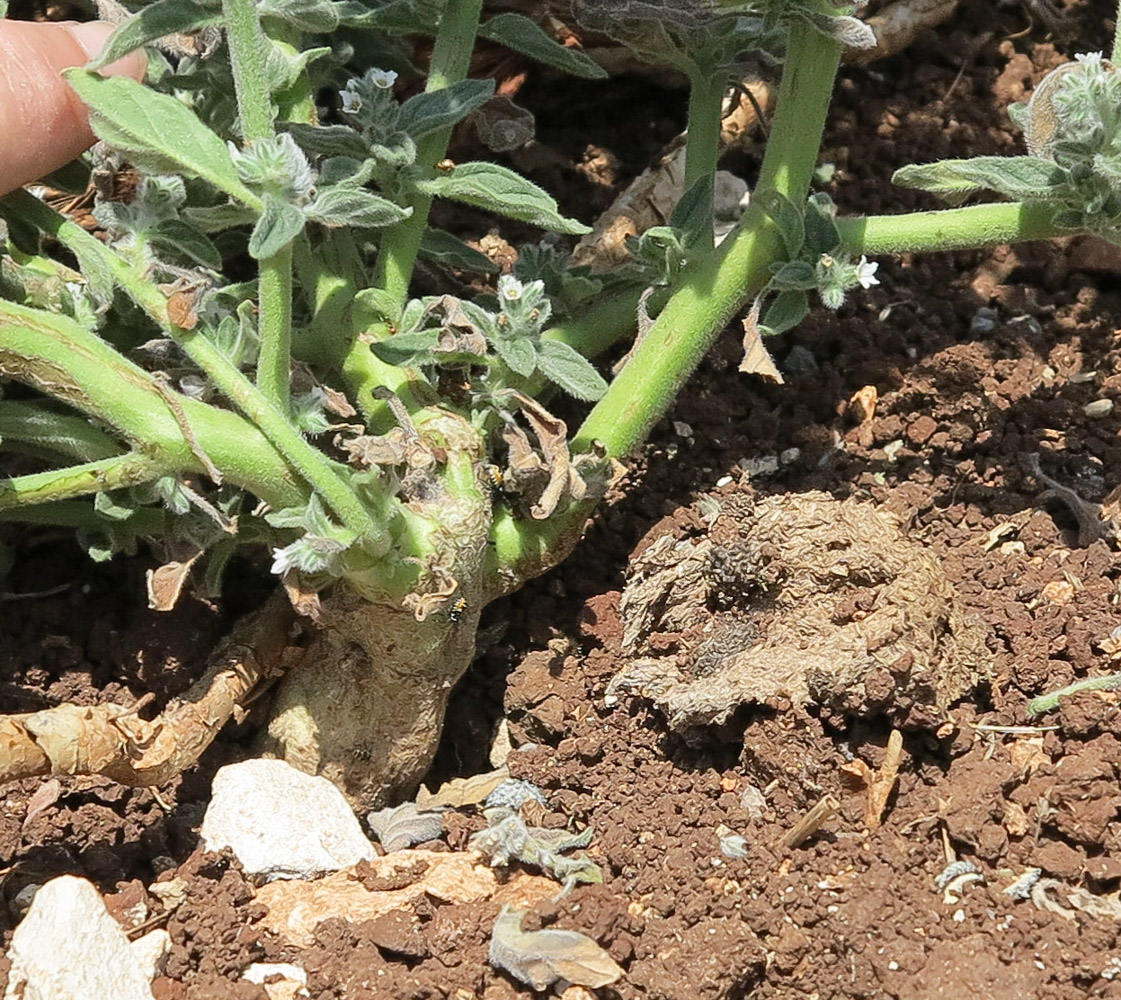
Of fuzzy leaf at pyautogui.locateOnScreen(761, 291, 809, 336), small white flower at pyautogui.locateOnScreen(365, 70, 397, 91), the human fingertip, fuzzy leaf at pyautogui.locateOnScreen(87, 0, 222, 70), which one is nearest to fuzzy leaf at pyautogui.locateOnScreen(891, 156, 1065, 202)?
fuzzy leaf at pyautogui.locateOnScreen(761, 291, 809, 336)

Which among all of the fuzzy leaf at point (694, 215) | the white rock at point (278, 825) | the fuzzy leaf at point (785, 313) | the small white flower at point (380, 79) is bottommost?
the white rock at point (278, 825)

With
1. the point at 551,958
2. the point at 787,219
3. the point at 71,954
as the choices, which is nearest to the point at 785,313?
the point at 787,219

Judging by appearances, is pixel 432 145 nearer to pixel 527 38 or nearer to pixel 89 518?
pixel 527 38

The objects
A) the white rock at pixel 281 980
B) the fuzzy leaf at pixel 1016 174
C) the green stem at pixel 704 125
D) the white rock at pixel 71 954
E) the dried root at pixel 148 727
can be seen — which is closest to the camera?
the white rock at pixel 71 954

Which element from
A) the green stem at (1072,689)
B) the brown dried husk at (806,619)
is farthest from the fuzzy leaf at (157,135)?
the green stem at (1072,689)

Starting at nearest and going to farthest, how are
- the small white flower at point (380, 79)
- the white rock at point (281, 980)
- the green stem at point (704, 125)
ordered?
1. the white rock at point (281, 980)
2. the small white flower at point (380, 79)
3. the green stem at point (704, 125)

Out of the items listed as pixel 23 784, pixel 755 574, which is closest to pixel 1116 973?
pixel 755 574

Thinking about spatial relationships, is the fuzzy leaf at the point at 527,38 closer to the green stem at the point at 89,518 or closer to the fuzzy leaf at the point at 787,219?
the fuzzy leaf at the point at 787,219
